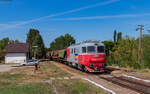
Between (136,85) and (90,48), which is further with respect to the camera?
(90,48)

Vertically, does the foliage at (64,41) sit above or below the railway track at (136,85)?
above

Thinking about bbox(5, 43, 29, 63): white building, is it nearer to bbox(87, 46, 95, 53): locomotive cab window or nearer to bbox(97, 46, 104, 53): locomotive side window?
bbox(87, 46, 95, 53): locomotive cab window

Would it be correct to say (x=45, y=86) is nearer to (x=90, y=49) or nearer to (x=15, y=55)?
(x=90, y=49)

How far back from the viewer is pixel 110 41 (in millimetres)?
56688

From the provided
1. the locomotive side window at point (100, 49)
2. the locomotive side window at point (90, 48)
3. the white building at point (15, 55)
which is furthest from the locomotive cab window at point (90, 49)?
the white building at point (15, 55)

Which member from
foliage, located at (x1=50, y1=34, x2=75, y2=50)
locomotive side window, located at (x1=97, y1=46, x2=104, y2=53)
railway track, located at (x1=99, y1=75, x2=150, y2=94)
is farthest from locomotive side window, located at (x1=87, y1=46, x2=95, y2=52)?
foliage, located at (x1=50, y1=34, x2=75, y2=50)

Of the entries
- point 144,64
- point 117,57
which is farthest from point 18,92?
point 117,57

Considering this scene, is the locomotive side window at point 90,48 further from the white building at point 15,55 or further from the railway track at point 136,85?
the white building at point 15,55

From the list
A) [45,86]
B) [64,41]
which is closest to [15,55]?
[45,86]

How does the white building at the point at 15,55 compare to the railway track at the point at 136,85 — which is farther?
the white building at the point at 15,55

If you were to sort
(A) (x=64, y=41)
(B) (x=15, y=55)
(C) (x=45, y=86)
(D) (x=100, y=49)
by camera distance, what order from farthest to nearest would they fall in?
(A) (x=64, y=41) → (B) (x=15, y=55) → (D) (x=100, y=49) → (C) (x=45, y=86)

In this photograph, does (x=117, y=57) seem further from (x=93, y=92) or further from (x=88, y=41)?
(x=93, y=92)

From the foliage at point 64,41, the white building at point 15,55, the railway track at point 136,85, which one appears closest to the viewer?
the railway track at point 136,85

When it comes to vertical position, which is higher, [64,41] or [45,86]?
[64,41]
